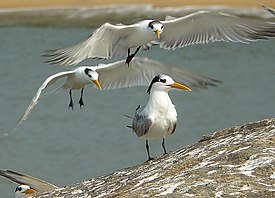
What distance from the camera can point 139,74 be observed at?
27.4ft

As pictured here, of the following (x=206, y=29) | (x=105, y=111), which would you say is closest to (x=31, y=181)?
(x=206, y=29)

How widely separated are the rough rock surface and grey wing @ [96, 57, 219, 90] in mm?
2442

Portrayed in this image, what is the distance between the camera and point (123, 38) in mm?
8109

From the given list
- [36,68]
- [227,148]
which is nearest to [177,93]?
[36,68]

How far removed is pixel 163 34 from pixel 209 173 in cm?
436

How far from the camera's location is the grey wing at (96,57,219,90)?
296 inches

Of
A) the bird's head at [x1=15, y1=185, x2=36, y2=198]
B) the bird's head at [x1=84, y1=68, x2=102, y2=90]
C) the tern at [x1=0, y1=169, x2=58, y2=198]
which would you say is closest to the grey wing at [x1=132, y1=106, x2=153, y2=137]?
the tern at [x1=0, y1=169, x2=58, y2=198]

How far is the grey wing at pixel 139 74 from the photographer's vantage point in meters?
7.51

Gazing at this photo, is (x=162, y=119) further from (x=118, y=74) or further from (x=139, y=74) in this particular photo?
(x=118, y=74)

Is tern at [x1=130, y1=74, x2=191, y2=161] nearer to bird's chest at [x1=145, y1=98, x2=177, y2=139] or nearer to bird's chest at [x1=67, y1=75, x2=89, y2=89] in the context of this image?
bird's chest at [x1=145, y1=98, x2=177, y2=139]

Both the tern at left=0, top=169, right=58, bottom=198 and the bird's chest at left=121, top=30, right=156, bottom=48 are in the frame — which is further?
the bird's chest at left=121, top=30, right=156, bottom=48

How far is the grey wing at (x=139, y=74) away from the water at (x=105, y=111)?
2494 millimetres

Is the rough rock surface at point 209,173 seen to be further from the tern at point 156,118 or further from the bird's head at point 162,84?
the bird's head at point 162,84

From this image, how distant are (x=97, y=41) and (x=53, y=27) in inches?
507
